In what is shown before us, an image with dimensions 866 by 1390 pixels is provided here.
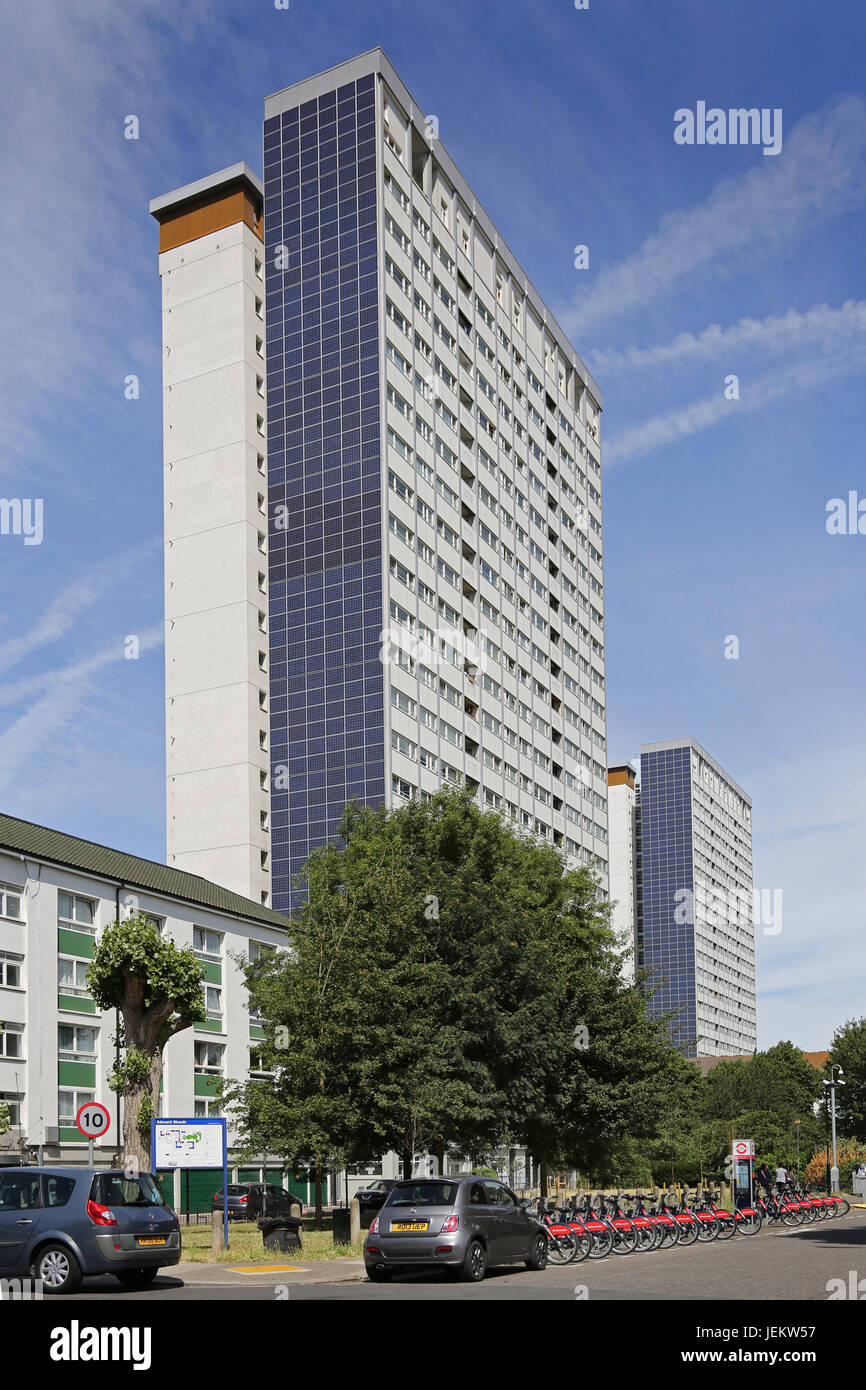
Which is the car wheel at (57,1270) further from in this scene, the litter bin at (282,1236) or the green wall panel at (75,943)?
the green wall panel at (75,943)

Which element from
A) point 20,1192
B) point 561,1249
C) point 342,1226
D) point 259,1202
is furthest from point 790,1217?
point 20,1192

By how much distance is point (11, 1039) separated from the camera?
43688 mm

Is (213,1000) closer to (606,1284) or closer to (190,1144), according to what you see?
(190,1144)

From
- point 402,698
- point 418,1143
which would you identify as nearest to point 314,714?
point 402,698

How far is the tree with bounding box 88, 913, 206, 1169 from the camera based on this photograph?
33.3 m

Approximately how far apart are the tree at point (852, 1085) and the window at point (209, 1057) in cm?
6110

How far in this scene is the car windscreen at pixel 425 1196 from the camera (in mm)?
19891

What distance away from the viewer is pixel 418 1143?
1281 inches

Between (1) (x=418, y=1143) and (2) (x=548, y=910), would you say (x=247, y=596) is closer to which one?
(2) (x=548, y=910)

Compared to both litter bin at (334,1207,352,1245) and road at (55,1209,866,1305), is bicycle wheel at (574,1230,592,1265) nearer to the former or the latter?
road at (55,1209,866,1305)

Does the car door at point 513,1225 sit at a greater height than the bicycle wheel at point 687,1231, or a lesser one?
greater

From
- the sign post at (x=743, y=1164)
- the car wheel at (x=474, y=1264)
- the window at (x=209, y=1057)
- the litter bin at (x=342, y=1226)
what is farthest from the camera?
the window at (x=209, y=1057)

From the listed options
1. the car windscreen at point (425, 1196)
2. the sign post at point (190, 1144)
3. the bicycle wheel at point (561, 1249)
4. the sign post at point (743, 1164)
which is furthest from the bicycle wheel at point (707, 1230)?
the car windscreen at point (425, 1196)
